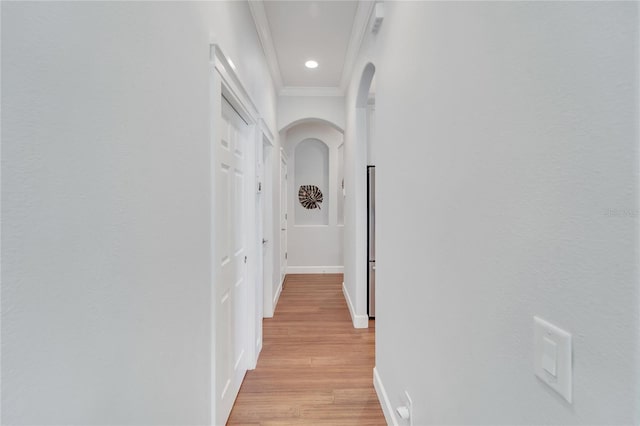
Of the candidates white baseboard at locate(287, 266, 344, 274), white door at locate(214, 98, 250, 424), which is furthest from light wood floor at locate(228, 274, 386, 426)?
white baseboard at locate(287, 266, 344, 274)

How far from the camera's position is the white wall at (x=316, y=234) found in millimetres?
5938

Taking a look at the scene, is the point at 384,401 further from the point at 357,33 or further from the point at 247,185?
the point at 357,33

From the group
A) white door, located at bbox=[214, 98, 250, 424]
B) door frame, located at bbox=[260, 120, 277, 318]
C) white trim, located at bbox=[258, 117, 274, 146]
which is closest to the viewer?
white door, located at bbox=[214, 98, 250, 424]

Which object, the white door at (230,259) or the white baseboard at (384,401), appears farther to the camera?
the white baseboard at (384,401)

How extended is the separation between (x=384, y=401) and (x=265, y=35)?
9.65 feet

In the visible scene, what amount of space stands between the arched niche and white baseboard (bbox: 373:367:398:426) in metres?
4.17

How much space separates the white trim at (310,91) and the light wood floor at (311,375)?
9.01ft

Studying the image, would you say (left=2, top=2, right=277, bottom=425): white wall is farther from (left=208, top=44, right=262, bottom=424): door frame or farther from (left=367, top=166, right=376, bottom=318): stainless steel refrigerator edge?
(left=367, top=166, right=376, bottom=318): stainless steel refrigerator edge

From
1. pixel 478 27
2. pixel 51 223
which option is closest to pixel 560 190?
pixel 478 27

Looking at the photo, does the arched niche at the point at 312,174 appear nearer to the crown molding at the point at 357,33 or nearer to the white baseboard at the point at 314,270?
the white baseboard at the point at 314,270

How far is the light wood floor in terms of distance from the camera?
1.94 metres

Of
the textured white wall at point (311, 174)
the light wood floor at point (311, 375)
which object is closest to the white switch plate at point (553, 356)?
the light wood floor at point (311, 375)

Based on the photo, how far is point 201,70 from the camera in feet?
4.45

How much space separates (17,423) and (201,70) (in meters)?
1.27
